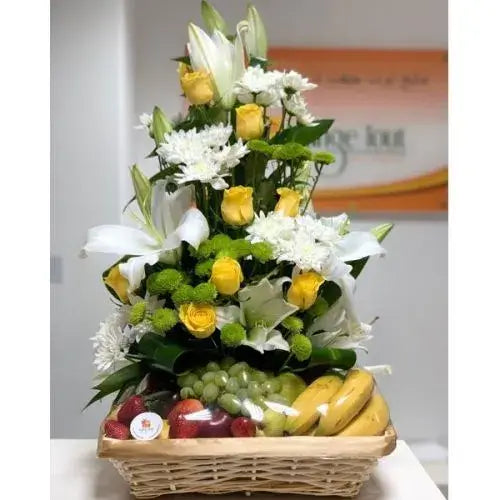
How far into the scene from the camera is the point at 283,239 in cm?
106

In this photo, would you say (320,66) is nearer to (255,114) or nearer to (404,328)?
(404,328)

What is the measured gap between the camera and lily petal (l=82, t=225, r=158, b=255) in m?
1.10

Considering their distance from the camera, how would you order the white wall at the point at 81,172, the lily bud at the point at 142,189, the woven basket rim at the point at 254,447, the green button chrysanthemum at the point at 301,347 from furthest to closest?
1. the white wall at the point at 81,172
2. the lily bud at the point at 142,189
3. the green button chrysanthemum at the point at 301,347
4. the woven basket rim at the point at 254,447

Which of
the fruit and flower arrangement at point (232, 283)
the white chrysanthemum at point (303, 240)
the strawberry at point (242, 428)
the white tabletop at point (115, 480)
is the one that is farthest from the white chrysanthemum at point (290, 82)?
the white tabletop at point (115, 480)

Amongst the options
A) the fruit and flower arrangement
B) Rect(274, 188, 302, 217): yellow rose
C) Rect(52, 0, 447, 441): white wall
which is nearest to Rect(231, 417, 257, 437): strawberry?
the fruit and flower arrangement

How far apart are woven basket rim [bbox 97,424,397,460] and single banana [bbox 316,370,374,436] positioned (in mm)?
31

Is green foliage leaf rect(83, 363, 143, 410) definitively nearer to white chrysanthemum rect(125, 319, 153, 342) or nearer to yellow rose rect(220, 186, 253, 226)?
white chrysanthemum rect(125, 319, 153, 342)

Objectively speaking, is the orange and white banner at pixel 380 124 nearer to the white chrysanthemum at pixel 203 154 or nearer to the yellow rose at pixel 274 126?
the yellow rose at pixel 274 126

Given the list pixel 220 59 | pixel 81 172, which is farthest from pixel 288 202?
pixel 81 172

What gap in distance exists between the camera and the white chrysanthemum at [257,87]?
1.13 metres

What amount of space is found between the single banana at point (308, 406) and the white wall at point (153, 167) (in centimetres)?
143

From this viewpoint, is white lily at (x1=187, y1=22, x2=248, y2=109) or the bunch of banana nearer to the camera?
the bunch of banana

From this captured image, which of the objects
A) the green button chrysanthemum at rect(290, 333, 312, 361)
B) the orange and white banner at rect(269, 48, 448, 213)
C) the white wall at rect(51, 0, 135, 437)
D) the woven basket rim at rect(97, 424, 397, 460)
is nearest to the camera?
the woven basket rim at rect(97, 424, 397, 460)

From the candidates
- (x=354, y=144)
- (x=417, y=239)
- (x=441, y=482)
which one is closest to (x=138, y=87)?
(x=354, y=144)
